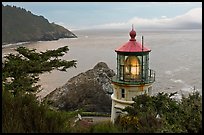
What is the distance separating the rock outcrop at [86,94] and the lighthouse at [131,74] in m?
5.59

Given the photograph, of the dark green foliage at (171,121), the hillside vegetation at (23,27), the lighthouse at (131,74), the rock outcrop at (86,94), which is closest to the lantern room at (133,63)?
the lighthouse at (131,74)

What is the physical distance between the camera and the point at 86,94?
620 inches

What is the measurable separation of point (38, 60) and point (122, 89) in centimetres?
221

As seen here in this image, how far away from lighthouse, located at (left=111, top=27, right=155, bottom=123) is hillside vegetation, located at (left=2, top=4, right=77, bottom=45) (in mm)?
31800

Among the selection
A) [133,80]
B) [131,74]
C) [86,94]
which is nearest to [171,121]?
[133,80]

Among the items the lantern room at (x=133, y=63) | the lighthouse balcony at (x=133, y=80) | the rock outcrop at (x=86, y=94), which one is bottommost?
the rock outcrop at (x=86, y=94)

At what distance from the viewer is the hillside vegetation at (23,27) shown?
45.9m

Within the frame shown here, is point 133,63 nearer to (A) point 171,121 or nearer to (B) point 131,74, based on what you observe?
(B) point 131,74

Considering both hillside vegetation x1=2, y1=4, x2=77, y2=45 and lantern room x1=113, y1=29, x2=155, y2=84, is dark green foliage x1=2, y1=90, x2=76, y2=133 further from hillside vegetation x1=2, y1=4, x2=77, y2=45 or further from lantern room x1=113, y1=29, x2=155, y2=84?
hillside vegetation x1=2, y1=4, x2=77, y2=45

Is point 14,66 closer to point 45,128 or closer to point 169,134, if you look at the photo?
point 45,128

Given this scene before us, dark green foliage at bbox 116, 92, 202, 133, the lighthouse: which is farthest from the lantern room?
dark green foliage at bbox 116, 92, 202, 133

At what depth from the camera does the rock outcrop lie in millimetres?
15164

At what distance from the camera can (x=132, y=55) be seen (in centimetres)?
903

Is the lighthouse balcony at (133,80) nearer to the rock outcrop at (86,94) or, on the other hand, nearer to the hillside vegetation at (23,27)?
the rock outcrop at (86,94)
